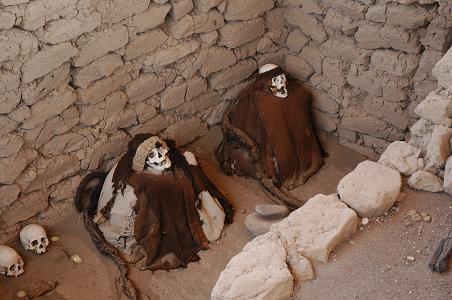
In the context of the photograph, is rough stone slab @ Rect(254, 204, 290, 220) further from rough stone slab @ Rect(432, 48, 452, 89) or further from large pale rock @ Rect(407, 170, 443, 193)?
rough stone slab @ Rect(432, 48, 452, 89)

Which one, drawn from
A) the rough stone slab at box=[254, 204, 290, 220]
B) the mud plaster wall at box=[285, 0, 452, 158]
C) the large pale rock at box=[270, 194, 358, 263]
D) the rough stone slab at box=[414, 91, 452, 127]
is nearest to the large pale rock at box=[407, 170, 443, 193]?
the rough stone slab at box=[414, 91, 452, 127]

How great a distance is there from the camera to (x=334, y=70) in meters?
5.33

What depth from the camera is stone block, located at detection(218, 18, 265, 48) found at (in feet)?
17.3

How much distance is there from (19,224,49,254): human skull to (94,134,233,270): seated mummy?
1.34ft

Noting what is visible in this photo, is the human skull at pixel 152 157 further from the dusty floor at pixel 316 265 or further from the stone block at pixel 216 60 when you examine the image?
the stone block at pixel 216 60

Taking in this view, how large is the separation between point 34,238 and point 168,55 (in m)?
1.73

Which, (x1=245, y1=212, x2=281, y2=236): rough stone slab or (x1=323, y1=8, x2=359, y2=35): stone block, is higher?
(x1=323, y1=8, x2=359, y2=35): stone block

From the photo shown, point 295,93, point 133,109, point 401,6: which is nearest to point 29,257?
point 133,109

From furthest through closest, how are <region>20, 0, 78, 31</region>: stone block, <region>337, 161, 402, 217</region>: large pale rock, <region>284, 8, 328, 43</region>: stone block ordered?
<region>284, 8, 328, 43</region>: stone block < <region>20, 0, 78, 31</region>: stone block < <region>337, 161, 402, 217</region>: large pale rock

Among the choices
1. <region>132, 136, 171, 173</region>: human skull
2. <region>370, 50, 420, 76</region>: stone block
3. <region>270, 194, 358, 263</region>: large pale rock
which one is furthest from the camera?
<region>370, 50, 420, 76</region>: stone block

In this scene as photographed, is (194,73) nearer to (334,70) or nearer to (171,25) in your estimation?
(171,25)

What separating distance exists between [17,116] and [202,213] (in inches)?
60.0

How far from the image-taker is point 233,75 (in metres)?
5.53

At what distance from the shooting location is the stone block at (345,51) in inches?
199
